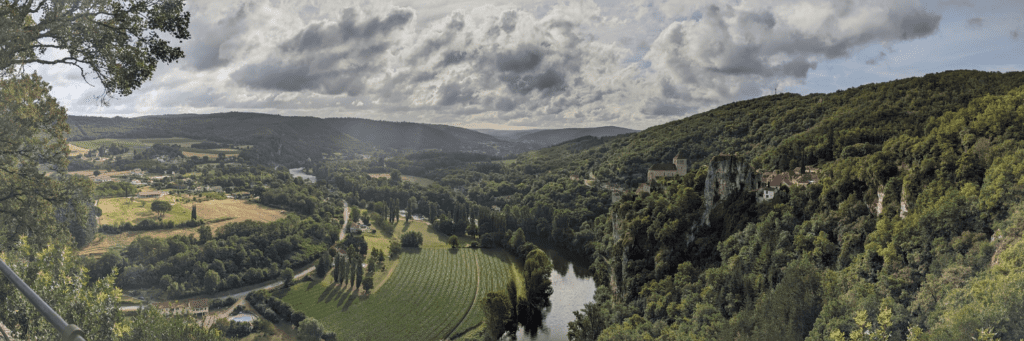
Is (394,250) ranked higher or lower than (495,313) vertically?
lower

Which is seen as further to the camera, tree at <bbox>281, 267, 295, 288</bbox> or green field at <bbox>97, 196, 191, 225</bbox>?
green field at <bbox>97, 196, 191, 225</bbox>

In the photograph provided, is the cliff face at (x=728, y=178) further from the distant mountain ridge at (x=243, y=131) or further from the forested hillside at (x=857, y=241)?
the distant mountain ridge at (x=243, y=131)

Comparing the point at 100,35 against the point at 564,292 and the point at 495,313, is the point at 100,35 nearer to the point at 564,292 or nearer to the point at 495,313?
the point at 495,313

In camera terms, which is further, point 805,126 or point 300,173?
point 300,173

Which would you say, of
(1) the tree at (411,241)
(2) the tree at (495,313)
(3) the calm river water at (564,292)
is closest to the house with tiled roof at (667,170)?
(3) the calm river water at (564,292)

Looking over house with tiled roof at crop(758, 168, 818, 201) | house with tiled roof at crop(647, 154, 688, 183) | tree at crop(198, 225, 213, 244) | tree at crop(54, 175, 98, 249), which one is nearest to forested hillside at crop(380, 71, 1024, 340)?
house with tiled roof at crop(758, 168, 818, 201)

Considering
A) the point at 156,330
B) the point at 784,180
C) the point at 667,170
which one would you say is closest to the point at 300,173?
the point at 667,170

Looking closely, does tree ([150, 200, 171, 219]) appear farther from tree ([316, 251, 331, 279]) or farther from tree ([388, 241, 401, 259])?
tree ([388, 241, 401, 259])
